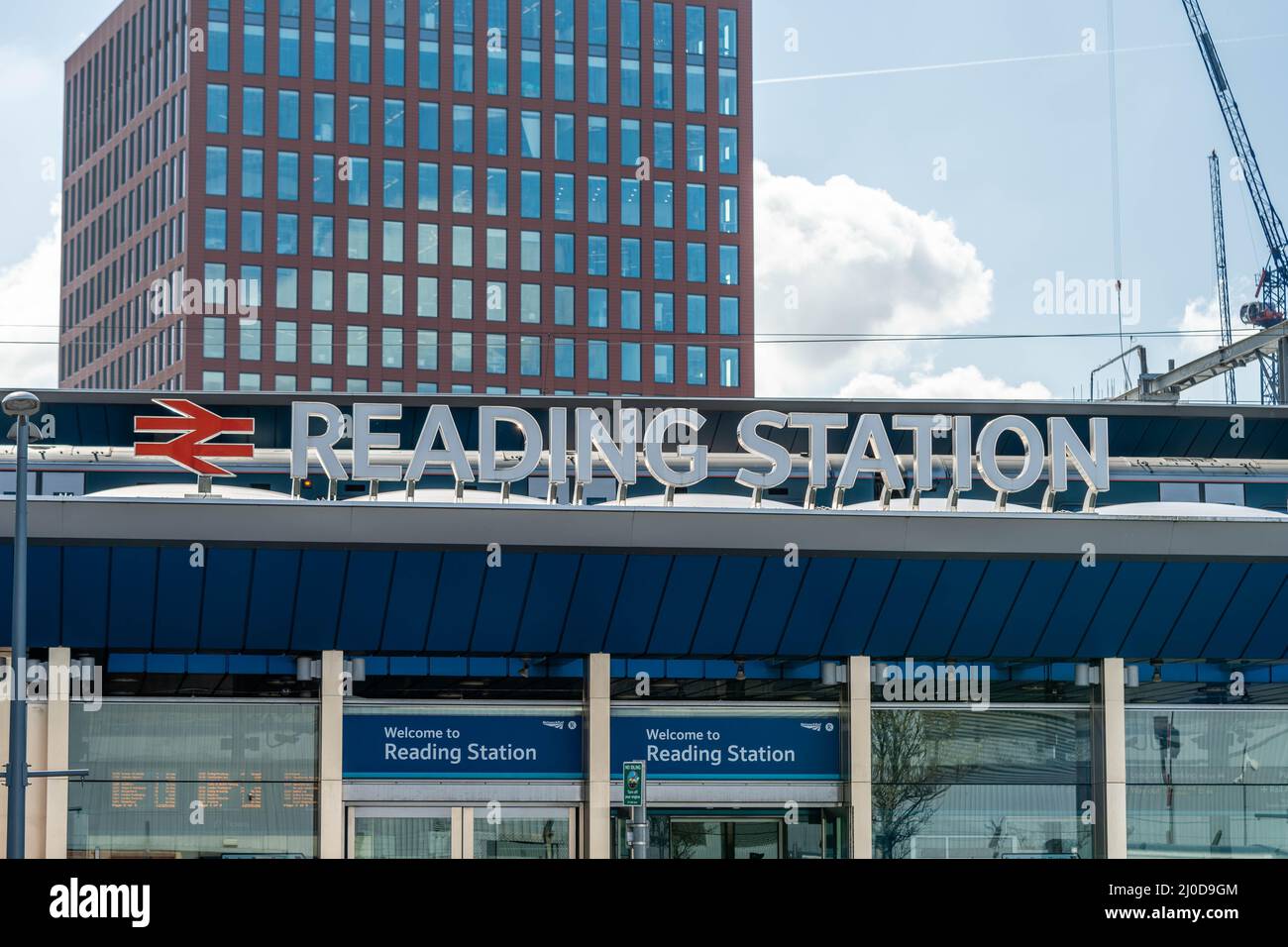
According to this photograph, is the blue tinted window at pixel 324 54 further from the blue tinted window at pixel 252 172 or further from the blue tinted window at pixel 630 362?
the blue tinted window at pixel 630 362

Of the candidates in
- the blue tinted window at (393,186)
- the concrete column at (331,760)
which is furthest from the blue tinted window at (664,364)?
the concrete column at (331,760)

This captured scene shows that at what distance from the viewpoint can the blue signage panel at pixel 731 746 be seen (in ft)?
121

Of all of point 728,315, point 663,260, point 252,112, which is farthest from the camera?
point 728,315

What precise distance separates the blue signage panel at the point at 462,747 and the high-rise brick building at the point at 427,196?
100975 mm

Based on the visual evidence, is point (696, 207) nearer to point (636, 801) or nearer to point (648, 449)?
point (648, 449)

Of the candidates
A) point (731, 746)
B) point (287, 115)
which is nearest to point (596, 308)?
point (287, 115)

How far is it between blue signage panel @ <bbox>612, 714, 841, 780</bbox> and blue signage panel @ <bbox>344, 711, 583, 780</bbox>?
1.31m

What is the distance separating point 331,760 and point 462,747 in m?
2.86

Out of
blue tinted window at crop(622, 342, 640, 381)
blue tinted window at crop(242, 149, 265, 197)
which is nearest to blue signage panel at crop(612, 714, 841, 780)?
blue tinted window at crop(622, 342, 640, 381)

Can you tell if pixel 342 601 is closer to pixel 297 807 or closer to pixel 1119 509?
pixel 297 807

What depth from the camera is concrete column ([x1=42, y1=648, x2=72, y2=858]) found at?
3459cm

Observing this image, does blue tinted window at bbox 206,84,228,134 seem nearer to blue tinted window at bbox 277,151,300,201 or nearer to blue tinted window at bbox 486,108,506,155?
blue tinted window at bbox 277,151,300,201

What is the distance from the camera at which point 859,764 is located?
→ 3706 centimetres
